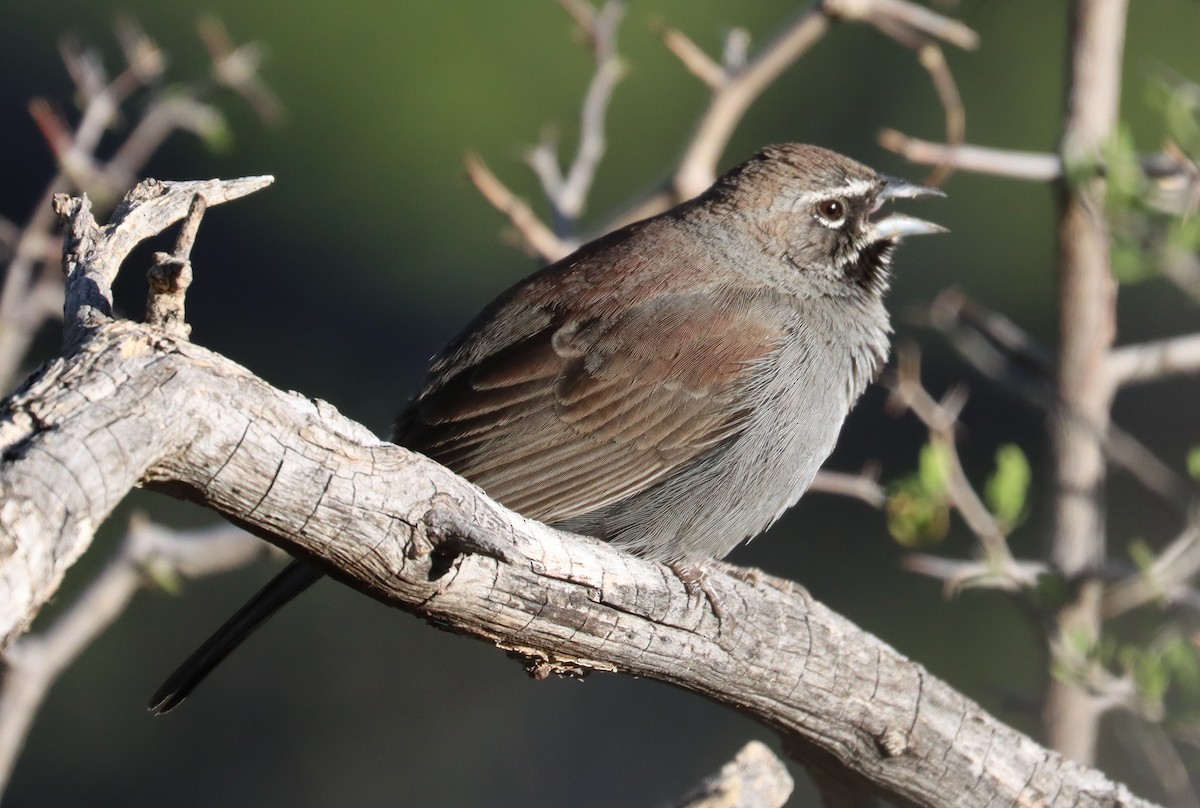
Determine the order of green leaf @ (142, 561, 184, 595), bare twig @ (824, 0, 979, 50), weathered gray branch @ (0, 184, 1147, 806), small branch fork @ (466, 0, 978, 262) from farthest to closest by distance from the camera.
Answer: small branch fork @ (466, 0, 978, 262) → bare twig @ (824, 0, 979, 50) → green leaf @ (142, 561, 184, 595) → weathered gray branch @ (0, 184, 1147, 806)

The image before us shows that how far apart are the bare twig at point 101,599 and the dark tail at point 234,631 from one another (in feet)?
1.69

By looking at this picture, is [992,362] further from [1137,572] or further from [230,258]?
[230,258]

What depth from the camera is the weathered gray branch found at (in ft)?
6.89

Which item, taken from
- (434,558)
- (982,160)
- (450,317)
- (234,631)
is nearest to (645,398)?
(982,160)

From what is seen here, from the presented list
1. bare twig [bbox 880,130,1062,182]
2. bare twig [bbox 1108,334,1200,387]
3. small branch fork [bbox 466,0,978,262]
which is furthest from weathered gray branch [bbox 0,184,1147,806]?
small branch fork [bbox 466,0,978,262]

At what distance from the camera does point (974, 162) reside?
4055mm

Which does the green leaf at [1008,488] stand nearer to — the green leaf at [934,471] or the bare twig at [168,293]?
the green leaf at [934,471]

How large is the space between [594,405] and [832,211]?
1174 millimetres

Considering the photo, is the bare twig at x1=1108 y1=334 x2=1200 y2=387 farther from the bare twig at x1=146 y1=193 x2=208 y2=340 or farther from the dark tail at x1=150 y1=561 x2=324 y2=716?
the bare twig at x1=146 y1=193 x2=208 y2=340

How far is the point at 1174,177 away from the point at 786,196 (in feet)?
4.01

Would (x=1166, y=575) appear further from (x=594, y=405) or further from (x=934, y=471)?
(x=594, y=405)

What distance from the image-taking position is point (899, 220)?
15.8ft

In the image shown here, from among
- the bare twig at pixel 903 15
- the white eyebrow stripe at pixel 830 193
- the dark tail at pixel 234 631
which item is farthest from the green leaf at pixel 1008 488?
the dark tail at pixel 234 631

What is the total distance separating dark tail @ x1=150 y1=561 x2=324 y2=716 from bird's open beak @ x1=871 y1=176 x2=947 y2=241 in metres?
2.36
